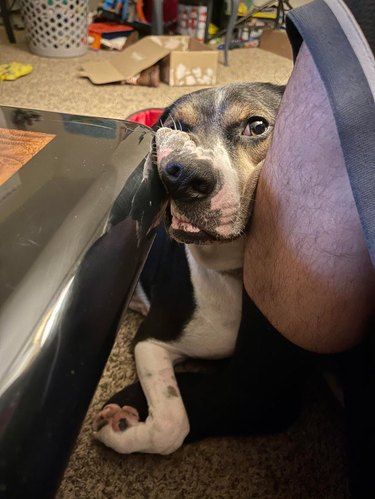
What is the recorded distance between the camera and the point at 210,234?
0.69 metres

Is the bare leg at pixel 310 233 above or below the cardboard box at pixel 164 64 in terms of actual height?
above

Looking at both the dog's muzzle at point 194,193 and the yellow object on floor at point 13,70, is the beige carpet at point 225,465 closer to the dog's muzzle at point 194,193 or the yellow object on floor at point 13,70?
the dog's muzzle at point 194,193

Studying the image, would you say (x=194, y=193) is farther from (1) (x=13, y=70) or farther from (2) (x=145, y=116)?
(1) (x=13, y=70)

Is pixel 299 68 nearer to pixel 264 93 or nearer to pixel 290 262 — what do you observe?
pixel 290 262

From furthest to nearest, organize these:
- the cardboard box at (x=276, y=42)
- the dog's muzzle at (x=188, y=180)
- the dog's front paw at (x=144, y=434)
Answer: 1. the cardboard box at (x=276, y=42)
2. the dog's front paw at (x=144, y=434)
3. the dog's muzzle at (x=188, y=180)

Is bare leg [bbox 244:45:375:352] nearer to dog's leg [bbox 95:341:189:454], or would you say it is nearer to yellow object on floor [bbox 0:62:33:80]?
dog's leg [bbox 95:341:189:454]

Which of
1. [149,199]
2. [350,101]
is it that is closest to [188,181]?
[149,199]

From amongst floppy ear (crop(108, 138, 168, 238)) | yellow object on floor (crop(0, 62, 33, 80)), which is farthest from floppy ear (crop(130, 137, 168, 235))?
yellow object on floor (crop(0, 62, 33, 80))

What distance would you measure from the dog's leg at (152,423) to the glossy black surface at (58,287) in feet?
1.21

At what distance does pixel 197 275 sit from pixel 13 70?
1677 millimetres

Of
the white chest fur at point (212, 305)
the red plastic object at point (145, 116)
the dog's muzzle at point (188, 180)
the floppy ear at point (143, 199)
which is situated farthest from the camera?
the red plastic object at point (145, 116)

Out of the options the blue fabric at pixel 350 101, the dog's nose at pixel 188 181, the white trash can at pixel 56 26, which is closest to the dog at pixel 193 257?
the dog's nose at pixel 188 181

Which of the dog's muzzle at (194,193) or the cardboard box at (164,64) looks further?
the cardboard box at (164,64)

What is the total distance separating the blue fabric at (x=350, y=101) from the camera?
41cm
